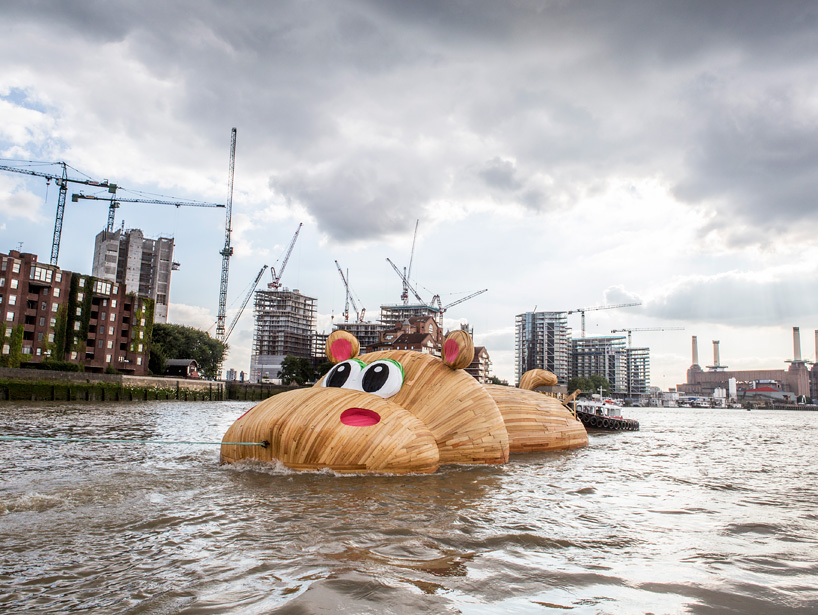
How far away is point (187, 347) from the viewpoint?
3492 inches

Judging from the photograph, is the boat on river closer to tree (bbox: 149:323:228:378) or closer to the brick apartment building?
the brick apartment building

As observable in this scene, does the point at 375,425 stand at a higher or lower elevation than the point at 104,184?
lower

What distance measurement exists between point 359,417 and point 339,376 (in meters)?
1.61

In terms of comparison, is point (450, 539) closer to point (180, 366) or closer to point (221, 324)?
point (180, 366)

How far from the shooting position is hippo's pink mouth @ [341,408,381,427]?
8250 mm

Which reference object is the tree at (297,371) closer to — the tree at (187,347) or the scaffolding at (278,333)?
the tree at (187,347)

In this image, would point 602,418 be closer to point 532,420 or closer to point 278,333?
point 532,420

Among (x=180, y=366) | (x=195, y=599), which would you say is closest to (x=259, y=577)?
(x=195, y=599)

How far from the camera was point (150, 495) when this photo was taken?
6809 millimetres

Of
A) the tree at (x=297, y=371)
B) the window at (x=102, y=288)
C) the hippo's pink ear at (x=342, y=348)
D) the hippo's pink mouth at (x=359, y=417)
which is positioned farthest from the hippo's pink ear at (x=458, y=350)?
the tree at (x=297, y=371)

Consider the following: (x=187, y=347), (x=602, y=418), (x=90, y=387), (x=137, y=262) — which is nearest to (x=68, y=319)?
(x=90, y=387)

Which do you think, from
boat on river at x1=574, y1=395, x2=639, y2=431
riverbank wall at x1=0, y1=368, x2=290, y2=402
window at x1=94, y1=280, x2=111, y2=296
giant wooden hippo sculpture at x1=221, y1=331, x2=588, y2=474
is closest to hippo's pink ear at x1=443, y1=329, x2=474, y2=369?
giant wooden hippo sculpture at x1=221, y1=331, x2=588, y2=474

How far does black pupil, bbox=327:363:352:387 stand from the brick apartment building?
59704 millimetres

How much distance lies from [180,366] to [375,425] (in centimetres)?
7991
